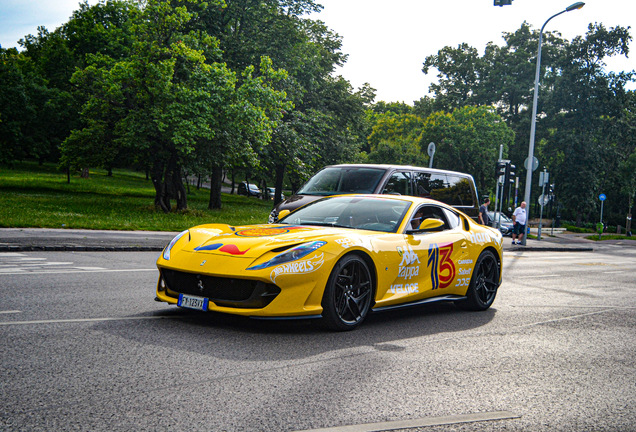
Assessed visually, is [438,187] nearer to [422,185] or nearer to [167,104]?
[422,185]

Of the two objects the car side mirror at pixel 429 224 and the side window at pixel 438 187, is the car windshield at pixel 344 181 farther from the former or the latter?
the car side mirror at pixel 429 224

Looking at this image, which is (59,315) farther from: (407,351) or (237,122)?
(237,122)

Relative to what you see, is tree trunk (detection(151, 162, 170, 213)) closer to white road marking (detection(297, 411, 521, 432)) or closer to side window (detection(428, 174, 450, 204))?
side window (detection(428, 174, 450, 204))

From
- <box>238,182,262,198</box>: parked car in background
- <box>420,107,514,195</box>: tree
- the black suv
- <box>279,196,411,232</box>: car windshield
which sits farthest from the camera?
<box>238,182,262,198</box>: parked car in background

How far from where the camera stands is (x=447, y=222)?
26.2ft

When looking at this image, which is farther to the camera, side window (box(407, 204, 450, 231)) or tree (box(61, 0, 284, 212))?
tree (box(61, 0, 284, 212))

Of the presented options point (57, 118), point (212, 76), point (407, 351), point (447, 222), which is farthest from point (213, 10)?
point (407, 351)

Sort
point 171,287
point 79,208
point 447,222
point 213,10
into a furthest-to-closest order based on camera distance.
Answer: point 213,10
point 79,208
point 447,222
point 171,287

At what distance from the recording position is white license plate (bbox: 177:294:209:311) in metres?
5.80

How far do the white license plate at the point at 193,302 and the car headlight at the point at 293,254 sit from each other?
0.58m

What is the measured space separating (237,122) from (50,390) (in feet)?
78.3

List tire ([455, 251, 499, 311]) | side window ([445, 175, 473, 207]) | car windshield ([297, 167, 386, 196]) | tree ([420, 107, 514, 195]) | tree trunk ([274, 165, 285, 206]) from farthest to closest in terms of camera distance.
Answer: tree ([420, 107, 514, 195]) → tree trunk ([274, 165, 285, 206]) → side window ([445, 175, 473, 207]) → car windshield ([297, 167, 386, 196]) → tire ([455, 251, 499, 311])

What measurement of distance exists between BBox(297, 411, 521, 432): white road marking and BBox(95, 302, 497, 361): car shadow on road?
155cm

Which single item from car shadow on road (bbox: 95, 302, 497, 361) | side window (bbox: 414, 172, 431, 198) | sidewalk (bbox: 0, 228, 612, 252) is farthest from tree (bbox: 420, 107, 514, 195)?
car shadow on road (bbox: 95, 302, 497, 361)
